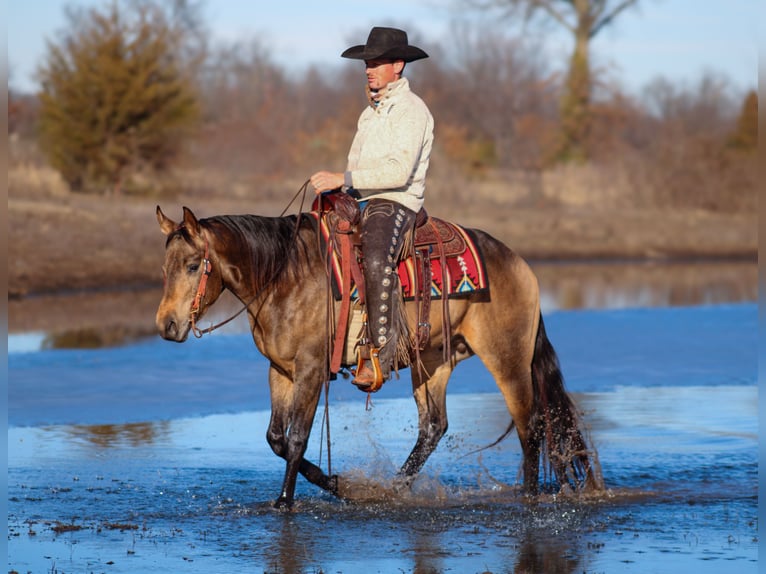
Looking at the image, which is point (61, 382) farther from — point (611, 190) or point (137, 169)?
point (611, 190)

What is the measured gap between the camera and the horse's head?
6.36m

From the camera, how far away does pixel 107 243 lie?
20141 millimetres

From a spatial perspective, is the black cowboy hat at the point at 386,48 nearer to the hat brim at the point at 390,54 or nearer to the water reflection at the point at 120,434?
the hat brim at the point at 390,54

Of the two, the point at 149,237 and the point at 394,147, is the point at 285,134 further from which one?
the point at 394,147

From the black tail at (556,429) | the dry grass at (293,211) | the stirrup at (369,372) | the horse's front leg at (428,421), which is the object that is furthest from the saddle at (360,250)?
the dry grass at (293,211)

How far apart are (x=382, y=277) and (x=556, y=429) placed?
5.39ft

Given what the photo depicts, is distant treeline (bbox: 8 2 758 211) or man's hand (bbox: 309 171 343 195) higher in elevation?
distant treeline (bbox: 8 2 758 211)

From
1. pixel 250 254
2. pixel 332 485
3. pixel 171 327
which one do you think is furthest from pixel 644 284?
pixel 171 327

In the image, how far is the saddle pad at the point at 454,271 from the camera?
705cm

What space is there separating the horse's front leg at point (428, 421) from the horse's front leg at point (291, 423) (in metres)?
0.71

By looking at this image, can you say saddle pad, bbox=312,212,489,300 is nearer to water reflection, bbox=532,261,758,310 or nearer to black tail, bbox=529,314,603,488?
black tail, bbox=529,314,603,488

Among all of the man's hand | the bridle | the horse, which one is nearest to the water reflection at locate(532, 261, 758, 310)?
the horse

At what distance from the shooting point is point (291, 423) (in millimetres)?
6789

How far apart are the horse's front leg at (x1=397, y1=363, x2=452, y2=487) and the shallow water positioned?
151 mm
